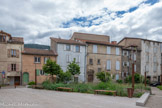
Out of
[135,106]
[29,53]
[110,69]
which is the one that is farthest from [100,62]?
[135,106]

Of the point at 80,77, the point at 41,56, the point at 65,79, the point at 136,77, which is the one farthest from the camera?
the point at 136,77

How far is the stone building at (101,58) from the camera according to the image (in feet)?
102

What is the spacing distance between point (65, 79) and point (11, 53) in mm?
10731

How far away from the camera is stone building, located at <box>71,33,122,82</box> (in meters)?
31.1

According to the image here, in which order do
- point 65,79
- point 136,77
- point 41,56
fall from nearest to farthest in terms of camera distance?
point 65,79
point 41,56
point 136,77

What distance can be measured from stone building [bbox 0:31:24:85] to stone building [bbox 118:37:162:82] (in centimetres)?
2513

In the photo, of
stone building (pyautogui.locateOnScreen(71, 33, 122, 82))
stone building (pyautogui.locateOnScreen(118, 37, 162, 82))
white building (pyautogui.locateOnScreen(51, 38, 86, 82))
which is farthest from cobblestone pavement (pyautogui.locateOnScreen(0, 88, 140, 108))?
stone building (pyautogui.locateOnScreen(118, 37, 162, 82))

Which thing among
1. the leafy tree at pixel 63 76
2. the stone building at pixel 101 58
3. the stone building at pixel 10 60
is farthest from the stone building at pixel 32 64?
the stone building at pixel 101 58

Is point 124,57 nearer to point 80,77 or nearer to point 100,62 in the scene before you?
point 100,62

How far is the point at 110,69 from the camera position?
33.1 metres

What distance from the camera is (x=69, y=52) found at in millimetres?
29656

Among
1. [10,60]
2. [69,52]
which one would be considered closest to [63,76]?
[69,52]

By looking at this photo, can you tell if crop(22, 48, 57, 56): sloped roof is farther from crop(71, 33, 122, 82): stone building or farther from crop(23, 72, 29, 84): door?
crop(71, 33, 122, 82): stone building

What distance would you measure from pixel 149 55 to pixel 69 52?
22.6 m
